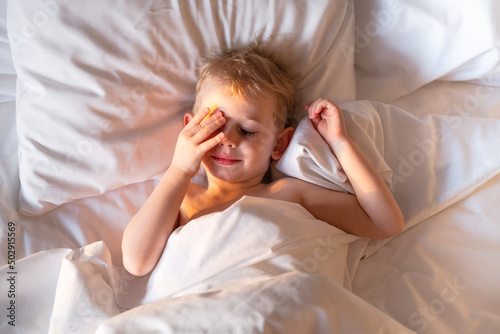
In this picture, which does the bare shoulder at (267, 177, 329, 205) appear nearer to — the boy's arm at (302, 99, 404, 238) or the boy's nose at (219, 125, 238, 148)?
the boy's arm at (302, 99, 404, 238)

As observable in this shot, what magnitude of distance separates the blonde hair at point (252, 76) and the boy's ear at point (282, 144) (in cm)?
3

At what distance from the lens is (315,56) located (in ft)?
4.48

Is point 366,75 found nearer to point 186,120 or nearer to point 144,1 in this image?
point 186,120

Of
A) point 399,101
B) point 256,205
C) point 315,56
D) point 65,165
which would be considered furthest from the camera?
point 399,101

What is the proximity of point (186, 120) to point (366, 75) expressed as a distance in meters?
0.60

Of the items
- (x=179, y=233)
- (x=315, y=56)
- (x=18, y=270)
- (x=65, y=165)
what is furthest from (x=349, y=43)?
(x=18, y=270)

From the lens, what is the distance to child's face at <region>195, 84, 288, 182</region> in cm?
119

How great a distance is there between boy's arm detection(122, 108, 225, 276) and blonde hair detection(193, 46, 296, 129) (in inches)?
3.8

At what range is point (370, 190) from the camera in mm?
1205

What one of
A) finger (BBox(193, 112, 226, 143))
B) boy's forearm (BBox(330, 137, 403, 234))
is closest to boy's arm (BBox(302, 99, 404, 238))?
boy's forearm (BBox(330, 137, 403, 234))

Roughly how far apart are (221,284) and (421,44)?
2.99ft

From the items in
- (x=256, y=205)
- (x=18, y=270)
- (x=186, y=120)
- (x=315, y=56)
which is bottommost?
(x=18, y=270)

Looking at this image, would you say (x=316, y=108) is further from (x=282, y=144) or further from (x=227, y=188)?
(x=227, y=188)

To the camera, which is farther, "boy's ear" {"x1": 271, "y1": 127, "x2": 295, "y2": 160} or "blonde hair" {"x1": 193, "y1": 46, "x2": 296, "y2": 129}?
"boy's ear" {"x1": 271, "y1": 127, "x2": 295, "y2": 160}
